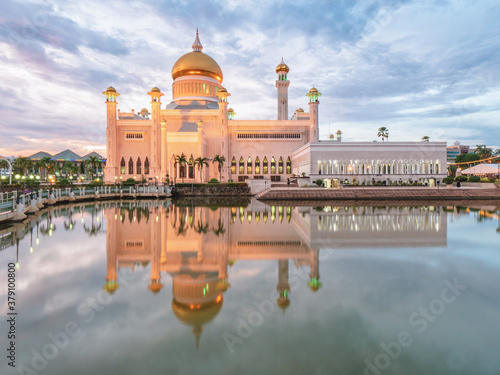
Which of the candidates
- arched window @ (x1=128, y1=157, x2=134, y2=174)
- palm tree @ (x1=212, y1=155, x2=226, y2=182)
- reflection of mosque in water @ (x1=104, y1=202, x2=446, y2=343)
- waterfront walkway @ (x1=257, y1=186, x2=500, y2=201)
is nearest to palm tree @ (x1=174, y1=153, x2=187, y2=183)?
palm tree @ (x1=212, y1=155, x2=226, y2=182)

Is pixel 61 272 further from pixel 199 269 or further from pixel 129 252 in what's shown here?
pixel 199 269

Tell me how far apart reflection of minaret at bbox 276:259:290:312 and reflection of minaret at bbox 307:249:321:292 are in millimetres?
566

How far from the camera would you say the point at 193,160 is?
1763 inches

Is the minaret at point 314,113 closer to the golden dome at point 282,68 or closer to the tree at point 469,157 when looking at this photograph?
the golden dome at point 282,68

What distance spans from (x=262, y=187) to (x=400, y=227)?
2390 cm

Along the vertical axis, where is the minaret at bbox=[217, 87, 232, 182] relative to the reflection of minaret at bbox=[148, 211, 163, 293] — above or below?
above

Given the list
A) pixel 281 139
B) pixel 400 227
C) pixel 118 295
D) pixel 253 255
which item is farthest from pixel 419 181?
pixel 118 295

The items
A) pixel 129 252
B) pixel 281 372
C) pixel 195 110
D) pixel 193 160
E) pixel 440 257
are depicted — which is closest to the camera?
pixel 281 372

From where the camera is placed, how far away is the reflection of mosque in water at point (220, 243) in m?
6.66

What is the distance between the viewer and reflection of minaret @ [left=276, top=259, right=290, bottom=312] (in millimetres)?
5973

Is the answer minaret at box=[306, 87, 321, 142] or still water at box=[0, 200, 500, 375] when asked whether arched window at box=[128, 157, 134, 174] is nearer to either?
minaret at box=[306, 87, 321, 142]

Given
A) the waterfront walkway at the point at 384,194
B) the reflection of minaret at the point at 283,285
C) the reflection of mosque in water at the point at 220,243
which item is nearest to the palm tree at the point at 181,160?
the waterfront walkway at the point at 384,194

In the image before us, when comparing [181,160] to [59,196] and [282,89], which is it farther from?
[282,89]

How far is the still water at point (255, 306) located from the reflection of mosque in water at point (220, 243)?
0.19 feet
